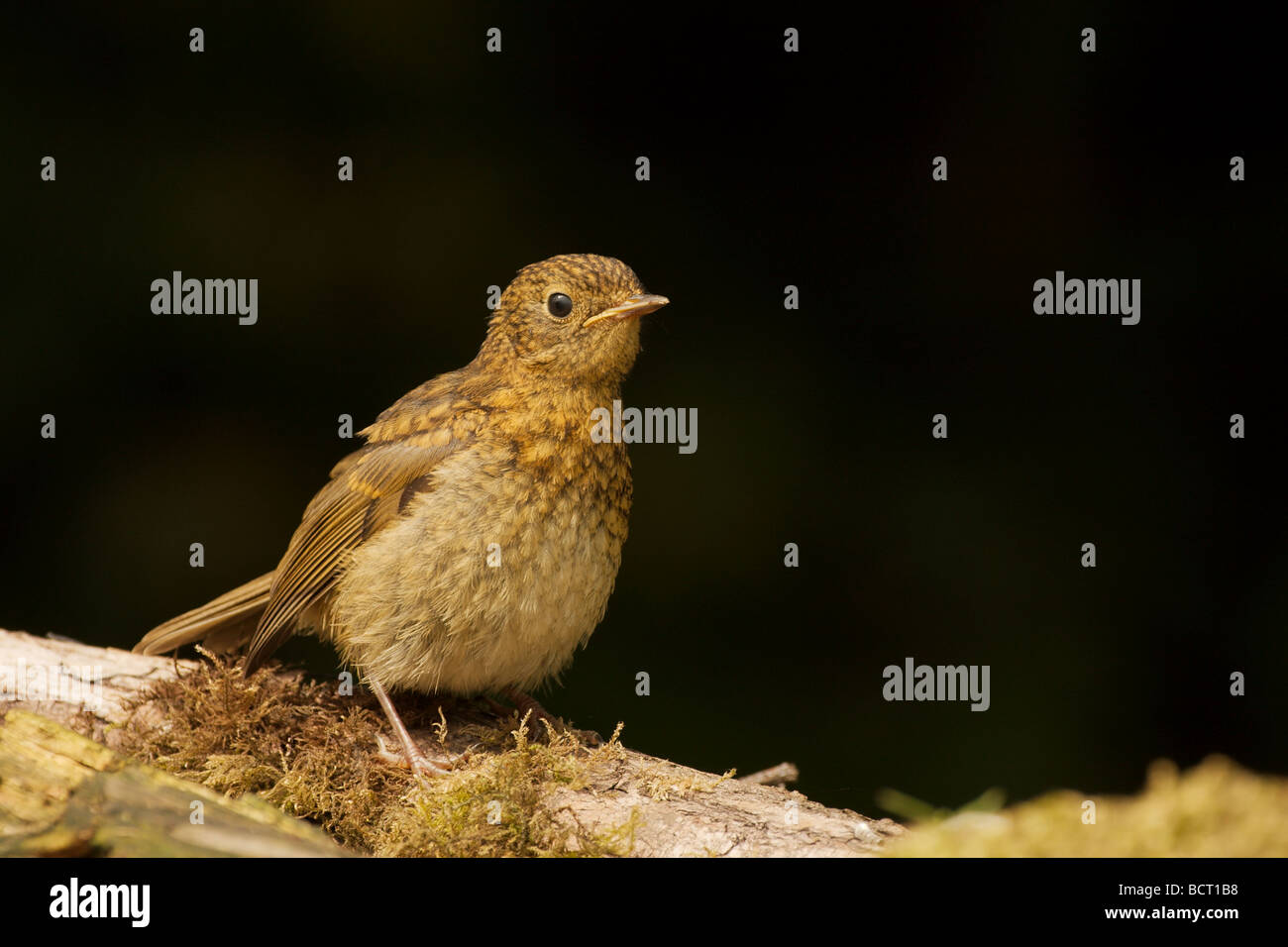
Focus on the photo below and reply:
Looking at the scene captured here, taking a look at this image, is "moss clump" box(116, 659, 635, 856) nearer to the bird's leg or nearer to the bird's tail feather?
the bird's leg

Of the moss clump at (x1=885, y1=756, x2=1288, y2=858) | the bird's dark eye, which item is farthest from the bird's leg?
the moss clump at (x1=885, y1=756, x2=1288, y2=858)

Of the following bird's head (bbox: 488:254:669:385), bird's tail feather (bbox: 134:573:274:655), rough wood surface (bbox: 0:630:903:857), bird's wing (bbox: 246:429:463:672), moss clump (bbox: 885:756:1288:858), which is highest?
bird's head (bbox: 488:254:669:385)

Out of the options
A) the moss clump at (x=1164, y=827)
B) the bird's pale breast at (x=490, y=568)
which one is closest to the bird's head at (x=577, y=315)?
the bird's pale breast at (x=490, y=568)

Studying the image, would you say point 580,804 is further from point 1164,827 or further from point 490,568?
point 1164,827

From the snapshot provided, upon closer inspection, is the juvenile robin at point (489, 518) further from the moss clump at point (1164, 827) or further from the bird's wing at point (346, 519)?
the moss clump at point (1164, 827)

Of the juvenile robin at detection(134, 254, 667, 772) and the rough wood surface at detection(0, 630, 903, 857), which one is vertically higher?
the juvenile robin at detection(134, 254, 667, 772)

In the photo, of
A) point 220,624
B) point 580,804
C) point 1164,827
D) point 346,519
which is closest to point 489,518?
point 346,519
